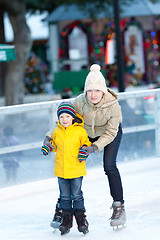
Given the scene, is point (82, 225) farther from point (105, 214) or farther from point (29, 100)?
point (29, 100)

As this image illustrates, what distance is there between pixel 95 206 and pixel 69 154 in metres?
1.31

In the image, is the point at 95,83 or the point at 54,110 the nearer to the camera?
the point at 95,83

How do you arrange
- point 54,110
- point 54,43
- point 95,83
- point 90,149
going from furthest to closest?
1. point 54,43
2. point 54,110
3. point 95,83
4. point 90,149

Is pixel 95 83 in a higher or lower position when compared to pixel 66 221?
higher

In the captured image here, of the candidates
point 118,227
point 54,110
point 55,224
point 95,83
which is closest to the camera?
point 95,83

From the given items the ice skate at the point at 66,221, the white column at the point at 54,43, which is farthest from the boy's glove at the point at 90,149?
the white column at the point at 54,43

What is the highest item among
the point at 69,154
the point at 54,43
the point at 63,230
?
the point at 54,43

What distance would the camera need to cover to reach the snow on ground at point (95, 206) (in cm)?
502

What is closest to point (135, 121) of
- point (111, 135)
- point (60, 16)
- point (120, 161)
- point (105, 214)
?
point (120, 161)

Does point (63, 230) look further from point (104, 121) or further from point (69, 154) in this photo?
point (104, 121)

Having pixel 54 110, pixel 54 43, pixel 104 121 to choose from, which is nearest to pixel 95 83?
pixel 104 121

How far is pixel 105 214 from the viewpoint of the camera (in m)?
5.57

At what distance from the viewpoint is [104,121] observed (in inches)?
191

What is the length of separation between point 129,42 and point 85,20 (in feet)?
6.05
